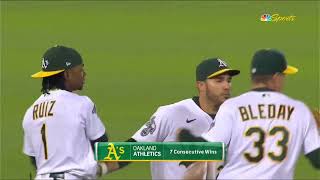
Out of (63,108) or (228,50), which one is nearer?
(63,108)

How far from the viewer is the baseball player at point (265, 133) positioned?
17.2 ft

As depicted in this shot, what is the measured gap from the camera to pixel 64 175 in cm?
562

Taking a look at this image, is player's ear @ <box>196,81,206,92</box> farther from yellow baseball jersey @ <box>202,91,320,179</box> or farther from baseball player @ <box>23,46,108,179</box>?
baseball player @ <box>23,46,108,179</box>

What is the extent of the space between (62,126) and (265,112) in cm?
160

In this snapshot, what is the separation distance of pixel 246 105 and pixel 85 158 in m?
1.36

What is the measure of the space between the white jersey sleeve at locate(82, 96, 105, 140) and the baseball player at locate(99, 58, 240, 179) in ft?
1.25

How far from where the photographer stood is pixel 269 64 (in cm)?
546

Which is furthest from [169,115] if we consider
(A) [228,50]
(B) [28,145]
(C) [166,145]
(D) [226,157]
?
(A) [228,50]

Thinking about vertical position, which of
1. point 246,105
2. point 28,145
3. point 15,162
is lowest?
point 15,162

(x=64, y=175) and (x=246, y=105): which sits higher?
(x=246, y=105)

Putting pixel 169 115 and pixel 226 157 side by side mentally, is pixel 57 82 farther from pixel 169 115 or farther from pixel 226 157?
pixel 226 157

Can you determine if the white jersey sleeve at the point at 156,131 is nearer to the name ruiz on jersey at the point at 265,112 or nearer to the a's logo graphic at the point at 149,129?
the a's logo graphic at the point at 149,129

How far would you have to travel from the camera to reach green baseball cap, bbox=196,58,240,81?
239 inches

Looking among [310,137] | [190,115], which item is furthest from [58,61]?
[310,137]
